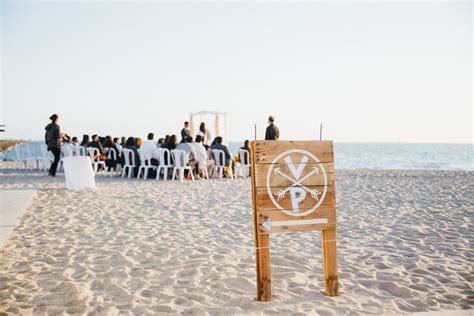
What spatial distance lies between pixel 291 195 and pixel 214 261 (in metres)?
1.29

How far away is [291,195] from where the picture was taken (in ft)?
9.95

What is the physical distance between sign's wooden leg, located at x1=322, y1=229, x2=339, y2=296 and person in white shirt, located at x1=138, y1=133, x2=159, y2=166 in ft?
29.9

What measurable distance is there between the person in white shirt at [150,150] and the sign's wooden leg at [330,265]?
359 inches

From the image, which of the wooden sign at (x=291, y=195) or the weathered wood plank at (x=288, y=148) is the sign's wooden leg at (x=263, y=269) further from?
the weathered wood plank at (x=288, y=148)

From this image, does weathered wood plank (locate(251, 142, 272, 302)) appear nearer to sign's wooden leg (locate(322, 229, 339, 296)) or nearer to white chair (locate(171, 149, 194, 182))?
sign's wooden leg (locate(322, 229, 339, 296))

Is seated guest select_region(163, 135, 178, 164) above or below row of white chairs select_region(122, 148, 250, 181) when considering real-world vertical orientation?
above

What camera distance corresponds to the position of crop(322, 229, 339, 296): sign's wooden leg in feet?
10.2

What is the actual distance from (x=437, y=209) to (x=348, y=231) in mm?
2442

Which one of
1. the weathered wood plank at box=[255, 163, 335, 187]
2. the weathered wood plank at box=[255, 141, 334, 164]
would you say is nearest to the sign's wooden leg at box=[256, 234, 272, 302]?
the weathered wood plank at box=[255, 163, 335, 187]

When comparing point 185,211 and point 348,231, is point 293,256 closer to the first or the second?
→ point 348,231

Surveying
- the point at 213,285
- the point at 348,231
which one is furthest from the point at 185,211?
the point at 213,285

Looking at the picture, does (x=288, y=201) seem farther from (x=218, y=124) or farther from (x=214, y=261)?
(x=218, y=124)

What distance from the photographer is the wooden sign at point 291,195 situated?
2965 mm

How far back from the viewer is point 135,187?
32.4 ft
